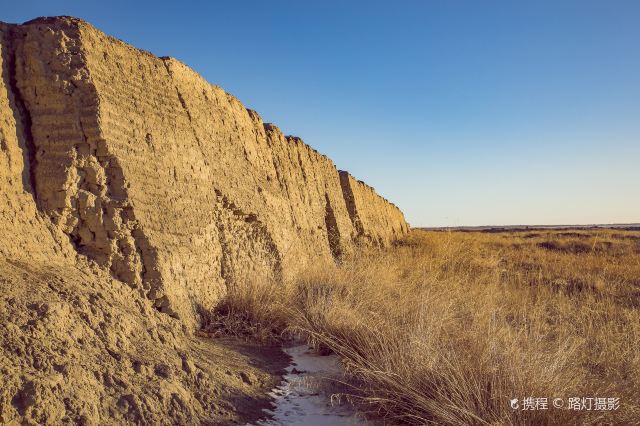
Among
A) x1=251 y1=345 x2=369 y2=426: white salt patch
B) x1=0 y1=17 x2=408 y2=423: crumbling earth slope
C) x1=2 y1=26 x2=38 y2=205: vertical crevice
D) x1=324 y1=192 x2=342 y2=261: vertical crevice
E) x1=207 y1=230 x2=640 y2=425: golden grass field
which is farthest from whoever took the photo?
x1=324 y1=192 x2=342 y2=261: vertical crevice

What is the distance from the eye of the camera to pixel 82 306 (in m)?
3.51

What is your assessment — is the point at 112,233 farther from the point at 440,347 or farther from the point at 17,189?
the point at 440,347

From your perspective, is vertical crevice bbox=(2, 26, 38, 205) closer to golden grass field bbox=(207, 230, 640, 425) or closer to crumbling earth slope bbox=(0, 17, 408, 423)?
crumbling earth slope bbox=(0, 17, 408, 423)

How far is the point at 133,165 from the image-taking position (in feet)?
15.9

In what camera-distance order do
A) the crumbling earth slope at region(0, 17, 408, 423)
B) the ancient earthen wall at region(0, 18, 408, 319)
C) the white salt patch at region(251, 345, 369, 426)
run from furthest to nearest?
the ancient earthen wall at region(0, 18, 408, 319) → the white salt patch at region(251, 345, 369, 426) → the crumbling earth slope at region(0, 17, 408, 423)

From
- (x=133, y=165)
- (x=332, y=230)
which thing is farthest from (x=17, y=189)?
(x=332, y=230)

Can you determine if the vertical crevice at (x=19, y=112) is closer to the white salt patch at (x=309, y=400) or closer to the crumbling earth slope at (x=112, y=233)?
the crumbling earth slope at (x=112, y=233)

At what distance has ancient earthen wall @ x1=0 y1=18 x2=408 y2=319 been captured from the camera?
4.34 meters

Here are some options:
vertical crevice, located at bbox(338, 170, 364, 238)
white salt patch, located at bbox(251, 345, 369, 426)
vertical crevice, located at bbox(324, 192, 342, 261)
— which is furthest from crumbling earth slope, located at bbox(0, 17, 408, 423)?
vertical crevice, located at bbox(338, 170, 364, 238)

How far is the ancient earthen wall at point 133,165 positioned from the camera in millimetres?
4336

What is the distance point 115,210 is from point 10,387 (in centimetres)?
207

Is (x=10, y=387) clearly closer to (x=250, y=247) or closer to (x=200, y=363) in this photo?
(x=200, y=363)

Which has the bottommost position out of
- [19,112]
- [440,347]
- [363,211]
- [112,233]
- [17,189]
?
[440,347]

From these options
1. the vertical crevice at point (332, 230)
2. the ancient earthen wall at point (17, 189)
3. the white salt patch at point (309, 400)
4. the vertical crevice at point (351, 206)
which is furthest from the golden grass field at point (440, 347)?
the vertical crevice at point (351, 206)
